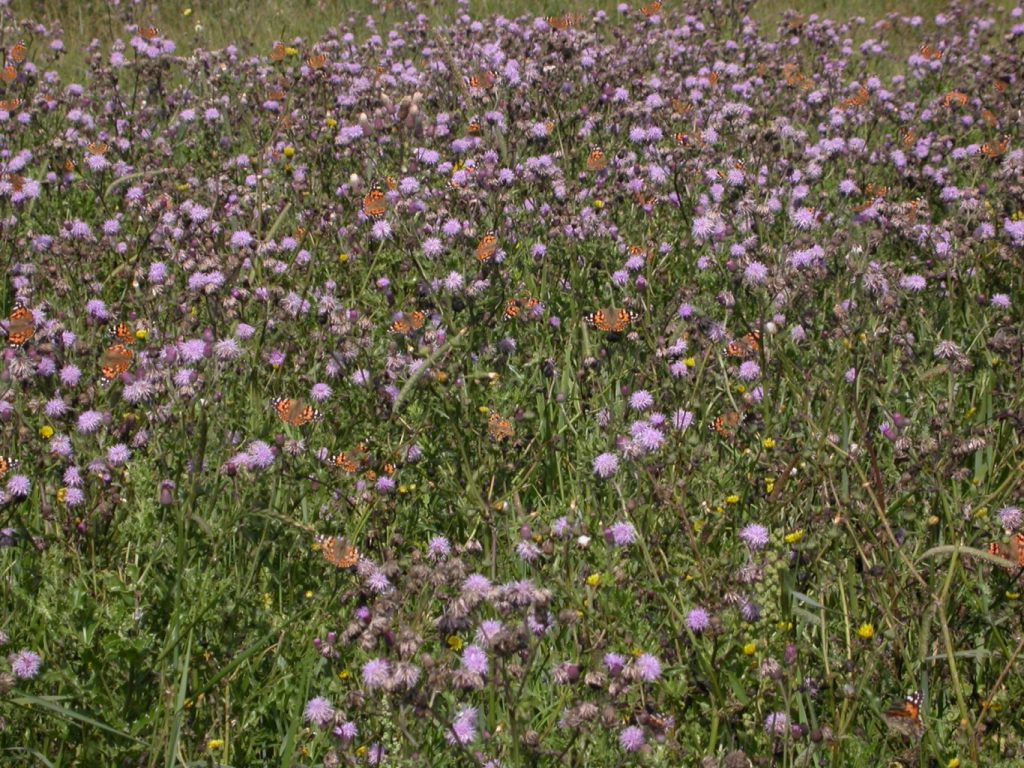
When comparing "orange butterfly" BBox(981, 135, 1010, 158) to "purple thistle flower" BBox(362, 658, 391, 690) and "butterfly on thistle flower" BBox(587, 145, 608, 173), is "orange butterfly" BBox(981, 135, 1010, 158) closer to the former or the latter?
"butterfly on thistle flower" BBox(587, 145, 608, 173)

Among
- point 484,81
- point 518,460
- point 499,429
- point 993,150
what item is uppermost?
point 484,81

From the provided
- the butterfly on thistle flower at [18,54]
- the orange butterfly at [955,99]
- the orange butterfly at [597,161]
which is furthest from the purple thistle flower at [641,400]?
the butterfly on thistle flower at [18,54]

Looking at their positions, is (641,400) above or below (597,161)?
below

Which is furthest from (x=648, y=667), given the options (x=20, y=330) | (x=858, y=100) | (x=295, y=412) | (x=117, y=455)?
(x=858, y=100)

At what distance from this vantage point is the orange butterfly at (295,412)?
10.1ft

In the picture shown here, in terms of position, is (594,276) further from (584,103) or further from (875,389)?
(584,103)

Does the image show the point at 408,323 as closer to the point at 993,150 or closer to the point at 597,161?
the point at 597,161

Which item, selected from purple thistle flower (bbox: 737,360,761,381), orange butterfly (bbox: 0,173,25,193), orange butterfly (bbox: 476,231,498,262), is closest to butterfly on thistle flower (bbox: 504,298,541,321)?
orange butterfly (bbox: 476,231,498,262)

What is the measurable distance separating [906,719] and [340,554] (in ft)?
4.19

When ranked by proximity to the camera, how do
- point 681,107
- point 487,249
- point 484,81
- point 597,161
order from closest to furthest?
point 487,249 → point 597,161 → point 484,81 → point 681,107

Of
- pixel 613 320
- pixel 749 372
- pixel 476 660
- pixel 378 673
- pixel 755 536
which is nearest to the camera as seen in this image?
pixel 378 673

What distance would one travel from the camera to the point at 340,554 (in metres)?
2.64

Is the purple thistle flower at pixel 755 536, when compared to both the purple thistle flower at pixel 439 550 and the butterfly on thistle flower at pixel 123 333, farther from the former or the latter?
the butterfly on thistle flower at pixel 123 333

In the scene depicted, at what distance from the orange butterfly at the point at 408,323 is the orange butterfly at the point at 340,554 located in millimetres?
972
